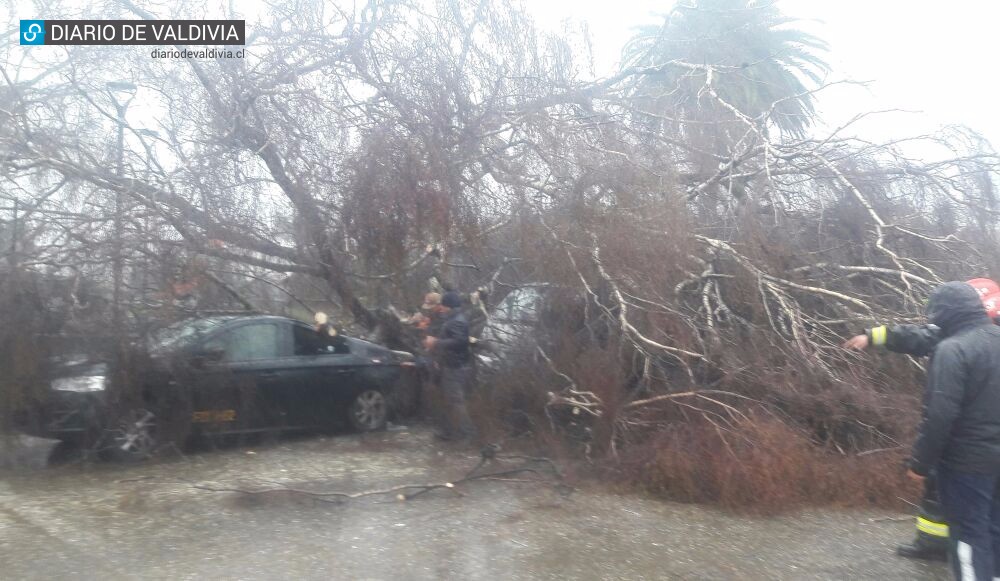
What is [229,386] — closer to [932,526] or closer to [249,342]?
[249,342]

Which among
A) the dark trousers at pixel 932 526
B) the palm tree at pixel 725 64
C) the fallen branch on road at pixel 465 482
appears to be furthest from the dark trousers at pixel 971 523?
the palm tree at pixel 725 64

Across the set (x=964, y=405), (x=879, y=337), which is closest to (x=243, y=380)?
(x=879, y=337)

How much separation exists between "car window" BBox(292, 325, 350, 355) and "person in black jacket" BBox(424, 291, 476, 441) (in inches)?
48.4

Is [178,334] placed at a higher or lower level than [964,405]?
higher

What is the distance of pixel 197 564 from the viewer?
5.32 metres

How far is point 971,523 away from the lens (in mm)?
4488

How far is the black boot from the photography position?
548 centimetres

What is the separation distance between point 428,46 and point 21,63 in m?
4.12

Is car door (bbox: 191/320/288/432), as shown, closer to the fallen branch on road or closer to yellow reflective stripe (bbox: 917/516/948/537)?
the fallen branch on road

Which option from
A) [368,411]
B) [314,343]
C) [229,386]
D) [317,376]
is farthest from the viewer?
[368,411]

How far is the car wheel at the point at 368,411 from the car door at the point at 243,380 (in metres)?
0.85

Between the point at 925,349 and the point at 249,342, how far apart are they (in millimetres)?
6187

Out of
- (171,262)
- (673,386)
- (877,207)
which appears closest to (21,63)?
(171,262)

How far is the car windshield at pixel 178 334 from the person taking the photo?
787cm
